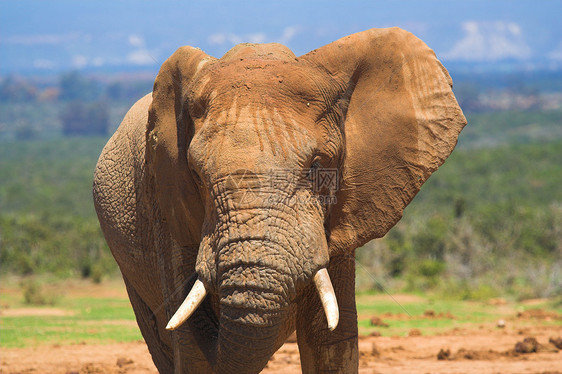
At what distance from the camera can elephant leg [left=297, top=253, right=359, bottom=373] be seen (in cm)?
470

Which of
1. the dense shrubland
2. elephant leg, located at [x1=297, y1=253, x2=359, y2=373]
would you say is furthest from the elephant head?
the dense shrubland

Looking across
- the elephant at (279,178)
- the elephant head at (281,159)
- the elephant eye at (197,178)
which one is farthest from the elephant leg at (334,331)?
the elephant eye at (197,178)

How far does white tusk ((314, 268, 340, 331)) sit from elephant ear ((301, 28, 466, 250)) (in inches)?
21.9

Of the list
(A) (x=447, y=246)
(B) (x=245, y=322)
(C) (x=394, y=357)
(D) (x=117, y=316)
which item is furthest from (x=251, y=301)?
(A) (x=447, y=246)

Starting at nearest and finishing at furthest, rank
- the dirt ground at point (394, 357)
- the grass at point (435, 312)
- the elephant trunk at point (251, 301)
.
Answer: the elephant trunk at point (251, 301)
the dirt ground at point (394, 357)
the grass at point (435, 312)

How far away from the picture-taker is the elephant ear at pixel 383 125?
4.39m

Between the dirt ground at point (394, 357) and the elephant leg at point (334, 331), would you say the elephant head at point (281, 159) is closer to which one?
the elephant leg at point (334, 331)

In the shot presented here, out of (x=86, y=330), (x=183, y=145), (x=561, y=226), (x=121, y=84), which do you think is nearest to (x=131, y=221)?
(x=183, y=145)

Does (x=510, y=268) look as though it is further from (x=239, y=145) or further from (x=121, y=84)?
(x=121, y=84)

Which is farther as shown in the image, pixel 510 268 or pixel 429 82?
pixel 510 268

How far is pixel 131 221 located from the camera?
5773 millimetres

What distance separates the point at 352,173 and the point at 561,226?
14.6 meters

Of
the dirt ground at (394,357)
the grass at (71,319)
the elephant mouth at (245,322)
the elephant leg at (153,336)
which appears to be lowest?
the dirt ground at (394,357)

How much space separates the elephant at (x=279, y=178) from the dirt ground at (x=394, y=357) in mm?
2530
